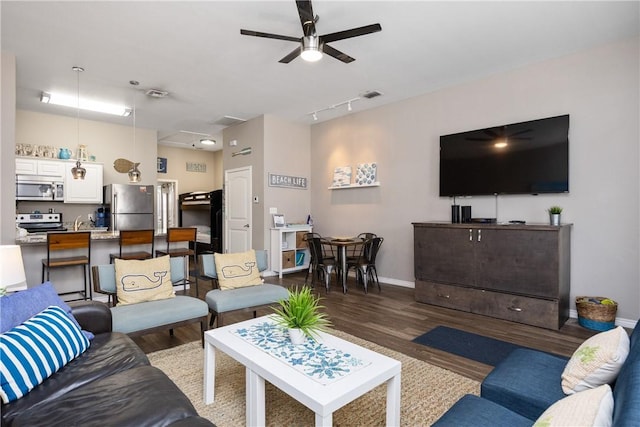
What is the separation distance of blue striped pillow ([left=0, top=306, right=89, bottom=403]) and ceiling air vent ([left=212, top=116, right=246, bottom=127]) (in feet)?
16.6

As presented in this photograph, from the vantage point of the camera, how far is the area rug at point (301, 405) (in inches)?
77.6

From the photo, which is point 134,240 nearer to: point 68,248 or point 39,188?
point 68,248

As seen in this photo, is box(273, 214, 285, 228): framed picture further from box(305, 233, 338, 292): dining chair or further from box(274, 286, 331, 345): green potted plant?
box(274, 286, 331, 345): green potted plant

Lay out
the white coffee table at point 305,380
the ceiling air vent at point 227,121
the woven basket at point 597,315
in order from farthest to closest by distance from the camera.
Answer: the ceiling air vent at point 227,121 → the woven basket at point 597,315 → the white coffee table at point 305,380

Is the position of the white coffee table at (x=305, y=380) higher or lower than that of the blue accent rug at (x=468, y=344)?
higher

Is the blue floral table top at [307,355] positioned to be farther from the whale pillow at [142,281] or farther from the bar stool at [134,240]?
the bar stool at [134,240]

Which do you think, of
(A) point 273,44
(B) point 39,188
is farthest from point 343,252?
(B) point 39,188

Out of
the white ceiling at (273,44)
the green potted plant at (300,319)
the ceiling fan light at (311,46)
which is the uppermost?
the white ceiling at (273,44)

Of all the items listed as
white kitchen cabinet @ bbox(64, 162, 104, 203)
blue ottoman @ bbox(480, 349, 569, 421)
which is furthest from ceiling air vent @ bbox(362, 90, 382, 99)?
white kitchen cabinet @ bbox(64, 162, 104, 203)

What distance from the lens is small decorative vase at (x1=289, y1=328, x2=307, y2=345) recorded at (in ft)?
6.41

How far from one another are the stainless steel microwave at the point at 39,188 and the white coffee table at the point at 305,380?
5.41 meters

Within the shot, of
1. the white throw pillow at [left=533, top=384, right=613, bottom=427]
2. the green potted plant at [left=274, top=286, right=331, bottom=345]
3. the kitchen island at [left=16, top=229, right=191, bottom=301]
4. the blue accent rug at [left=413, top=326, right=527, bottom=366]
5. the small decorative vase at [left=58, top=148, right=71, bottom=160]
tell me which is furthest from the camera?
the small decorative vase at [left=58, top=148, right=71, bottom=160]

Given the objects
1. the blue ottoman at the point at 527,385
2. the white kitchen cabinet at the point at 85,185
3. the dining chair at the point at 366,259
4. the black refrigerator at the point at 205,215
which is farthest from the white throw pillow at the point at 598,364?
the white kitchen cabinet at the point at 85,185

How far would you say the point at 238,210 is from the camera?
22.3ft
